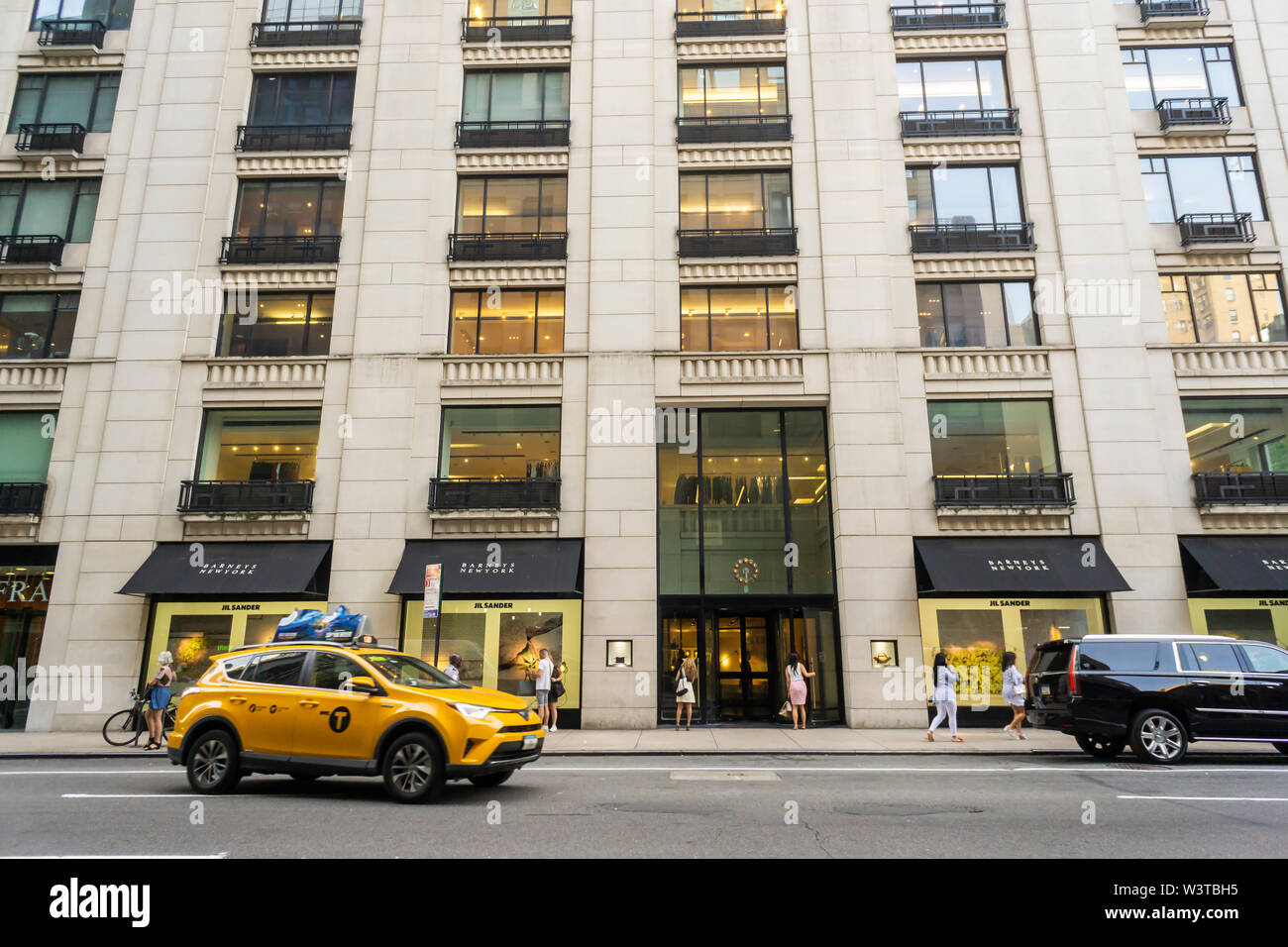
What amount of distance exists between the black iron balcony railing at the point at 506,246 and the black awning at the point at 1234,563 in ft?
62.8

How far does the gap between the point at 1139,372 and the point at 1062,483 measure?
13.0 feet

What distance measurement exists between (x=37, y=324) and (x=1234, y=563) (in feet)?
112

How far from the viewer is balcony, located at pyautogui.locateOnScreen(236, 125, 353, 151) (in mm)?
22609

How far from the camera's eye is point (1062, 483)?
19.3 m

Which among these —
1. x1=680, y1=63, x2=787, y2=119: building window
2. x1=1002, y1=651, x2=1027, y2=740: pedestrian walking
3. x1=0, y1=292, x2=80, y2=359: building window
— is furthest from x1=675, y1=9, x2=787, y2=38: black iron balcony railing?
x1=0, y1=292, x2=80, y2=359: building window

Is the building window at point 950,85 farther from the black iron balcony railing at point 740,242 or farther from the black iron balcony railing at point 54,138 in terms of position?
the black iron balcony railing at point 54,138

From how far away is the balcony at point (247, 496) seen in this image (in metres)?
19.8

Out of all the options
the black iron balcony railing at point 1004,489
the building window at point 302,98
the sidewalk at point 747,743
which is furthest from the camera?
the building window at point 302,98

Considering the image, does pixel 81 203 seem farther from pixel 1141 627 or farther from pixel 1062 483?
pixel 1141 627

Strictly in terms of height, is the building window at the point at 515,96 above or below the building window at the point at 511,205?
above

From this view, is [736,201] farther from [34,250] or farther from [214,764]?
[34,250]

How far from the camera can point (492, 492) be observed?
20.0 meters

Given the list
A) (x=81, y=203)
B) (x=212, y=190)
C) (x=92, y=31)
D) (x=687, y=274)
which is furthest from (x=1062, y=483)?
(x=92, y=31)

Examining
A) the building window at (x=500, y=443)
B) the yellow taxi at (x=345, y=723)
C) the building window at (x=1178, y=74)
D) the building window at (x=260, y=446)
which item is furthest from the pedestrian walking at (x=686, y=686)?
the building window at (x=1178, y=74)
